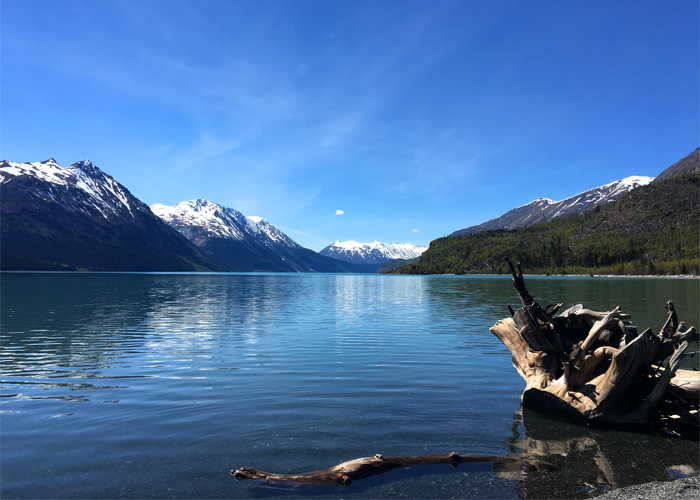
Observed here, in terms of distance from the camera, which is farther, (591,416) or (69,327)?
(69,327)

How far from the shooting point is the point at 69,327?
129ft

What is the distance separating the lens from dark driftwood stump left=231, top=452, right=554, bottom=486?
9.94 metres

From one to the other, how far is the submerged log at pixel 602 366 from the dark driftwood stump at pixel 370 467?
4321mm

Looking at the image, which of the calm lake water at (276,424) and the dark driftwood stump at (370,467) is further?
the calm lake water at (276,424)

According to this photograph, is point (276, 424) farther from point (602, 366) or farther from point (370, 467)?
point (602, 366)

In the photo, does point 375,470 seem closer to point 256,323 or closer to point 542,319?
point 542,319

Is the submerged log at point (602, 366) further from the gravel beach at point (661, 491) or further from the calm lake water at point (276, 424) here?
the gravel beach at point (661, 491)

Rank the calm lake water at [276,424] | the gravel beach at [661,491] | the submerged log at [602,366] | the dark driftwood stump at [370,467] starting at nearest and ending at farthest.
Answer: the gravel beach at [661,491], the dark driftwood stump at [370,467], the calm lake water at [276,424], the submerged log at [602,366]

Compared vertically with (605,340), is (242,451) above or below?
below

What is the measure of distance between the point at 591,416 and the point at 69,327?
146ft

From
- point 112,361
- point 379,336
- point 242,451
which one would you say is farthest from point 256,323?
point 242,451

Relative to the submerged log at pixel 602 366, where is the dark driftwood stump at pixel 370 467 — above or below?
below

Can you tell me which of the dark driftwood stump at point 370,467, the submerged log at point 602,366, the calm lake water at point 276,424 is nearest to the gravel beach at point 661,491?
the calm lake water at point 276,424

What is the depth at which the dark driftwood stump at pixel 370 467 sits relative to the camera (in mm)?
9938
